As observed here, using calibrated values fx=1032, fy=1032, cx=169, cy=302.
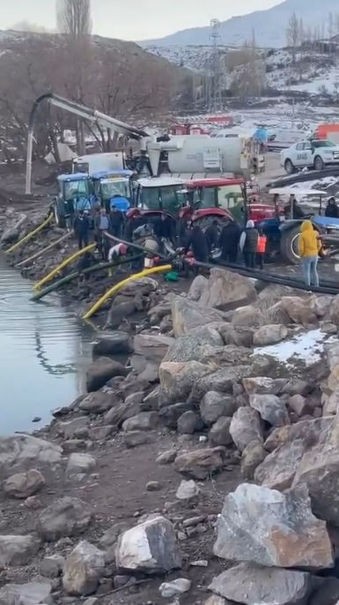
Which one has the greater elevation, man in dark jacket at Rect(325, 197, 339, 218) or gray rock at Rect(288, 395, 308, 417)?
man in dark jacket at Rect(325, 197, 339, 218)

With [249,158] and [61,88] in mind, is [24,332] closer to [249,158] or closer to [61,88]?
[249,158]

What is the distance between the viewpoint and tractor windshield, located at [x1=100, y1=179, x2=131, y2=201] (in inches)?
1102

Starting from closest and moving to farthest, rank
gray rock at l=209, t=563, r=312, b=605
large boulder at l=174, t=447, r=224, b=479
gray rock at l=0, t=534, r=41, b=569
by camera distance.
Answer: gray rock at l=209, t=563, r=312, b=605 < gray rock at l=0, t=534, r=41, b=569 < large boulder at l=174, t=447, r=224, b=479

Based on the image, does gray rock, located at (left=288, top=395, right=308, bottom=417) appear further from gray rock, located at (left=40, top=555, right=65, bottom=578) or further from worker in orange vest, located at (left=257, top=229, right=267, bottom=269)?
worker in orange vest, located at (left=257, top=229, right=267, bottom=269)

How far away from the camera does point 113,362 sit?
15.4 m

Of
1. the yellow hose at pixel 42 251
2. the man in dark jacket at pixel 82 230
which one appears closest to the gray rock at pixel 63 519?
the man in dark jacket at pixel 82 230

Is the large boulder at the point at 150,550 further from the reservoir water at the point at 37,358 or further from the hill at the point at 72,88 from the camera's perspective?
the hill at the point at 72,88

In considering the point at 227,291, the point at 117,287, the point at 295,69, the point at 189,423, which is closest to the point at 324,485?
the point at 189,423

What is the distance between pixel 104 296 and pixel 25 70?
34625 millimetres

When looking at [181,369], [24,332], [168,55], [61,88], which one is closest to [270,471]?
[181,369]

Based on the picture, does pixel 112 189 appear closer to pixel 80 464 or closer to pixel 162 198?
pixel 162 198

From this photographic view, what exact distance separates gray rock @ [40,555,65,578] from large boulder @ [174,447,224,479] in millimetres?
1902

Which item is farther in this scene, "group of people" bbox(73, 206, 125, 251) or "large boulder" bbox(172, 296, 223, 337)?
"group of people" bbox(73, 206, 125, 251)

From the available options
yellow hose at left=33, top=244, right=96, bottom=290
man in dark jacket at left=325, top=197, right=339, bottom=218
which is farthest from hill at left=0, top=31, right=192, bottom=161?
man in dark jacket at left=325, top=197, right=339, bottom=218
